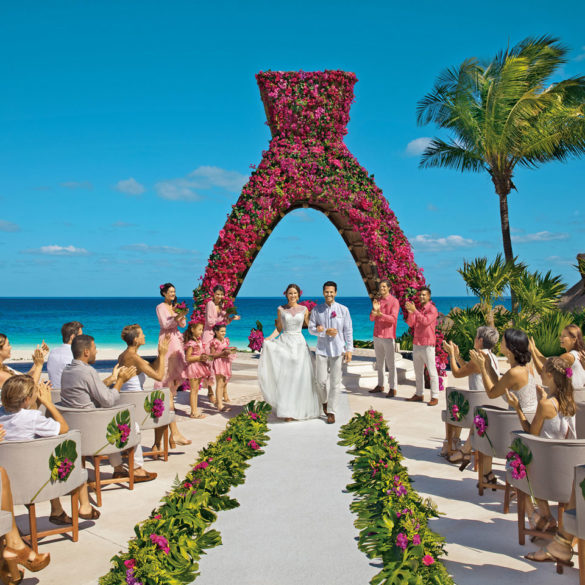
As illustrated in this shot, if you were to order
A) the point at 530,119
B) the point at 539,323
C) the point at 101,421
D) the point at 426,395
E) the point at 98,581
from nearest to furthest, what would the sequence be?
the point at 98,581 → the point at 101,421 → the point at 426,395 → the point at 539,323 → the point at 530,119

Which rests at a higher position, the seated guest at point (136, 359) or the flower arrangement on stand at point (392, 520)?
the seated guest at point (136, 359)

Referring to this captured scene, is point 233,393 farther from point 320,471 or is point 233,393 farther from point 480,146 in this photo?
point 480,146

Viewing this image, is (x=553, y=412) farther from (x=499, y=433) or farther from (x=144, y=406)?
(x=144, y=406)

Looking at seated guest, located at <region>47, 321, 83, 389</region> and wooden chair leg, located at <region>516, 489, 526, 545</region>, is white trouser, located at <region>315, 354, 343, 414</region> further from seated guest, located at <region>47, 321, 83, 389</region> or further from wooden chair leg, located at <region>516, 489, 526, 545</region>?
wooden chair leg, located at <region>516, 489, 526, 545</region>

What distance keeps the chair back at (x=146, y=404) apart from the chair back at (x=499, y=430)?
10.7 feet

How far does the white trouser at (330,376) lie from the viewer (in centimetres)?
789

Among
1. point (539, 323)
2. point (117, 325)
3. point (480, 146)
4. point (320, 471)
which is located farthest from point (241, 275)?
point (117, 325)

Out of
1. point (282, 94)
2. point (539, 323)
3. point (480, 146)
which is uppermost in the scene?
A: point (480, 146)

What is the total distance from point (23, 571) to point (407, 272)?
8.35m

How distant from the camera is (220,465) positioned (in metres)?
5.36

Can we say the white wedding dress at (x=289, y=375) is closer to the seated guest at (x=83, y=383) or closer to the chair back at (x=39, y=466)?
the seated guest at (x=83, y=383)

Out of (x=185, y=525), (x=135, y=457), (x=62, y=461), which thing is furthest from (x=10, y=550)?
(x=135, y=457)

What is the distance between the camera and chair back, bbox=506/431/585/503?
351 centimetres

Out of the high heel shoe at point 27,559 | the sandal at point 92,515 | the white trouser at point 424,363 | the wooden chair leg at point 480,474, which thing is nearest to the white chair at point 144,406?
the sandal at point 92,515
